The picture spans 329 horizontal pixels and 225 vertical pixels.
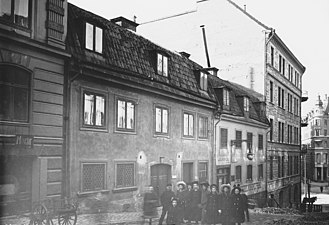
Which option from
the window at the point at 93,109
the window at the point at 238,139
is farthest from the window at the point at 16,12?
the window at the point at 238,139

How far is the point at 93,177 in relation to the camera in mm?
4516

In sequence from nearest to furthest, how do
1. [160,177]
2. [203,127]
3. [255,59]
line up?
1. [160,177]
2. [203,127]
3. [255,59]

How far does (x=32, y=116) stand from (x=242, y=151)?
4.72 m

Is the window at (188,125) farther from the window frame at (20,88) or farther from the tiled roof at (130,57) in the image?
the window frame at (20,88)

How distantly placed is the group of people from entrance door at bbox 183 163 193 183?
107mm

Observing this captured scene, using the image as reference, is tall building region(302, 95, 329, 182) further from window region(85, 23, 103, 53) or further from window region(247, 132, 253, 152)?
window region(85, 23, 103, 53)

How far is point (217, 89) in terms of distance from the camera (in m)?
7.62

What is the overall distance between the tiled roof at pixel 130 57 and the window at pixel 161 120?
1.04ft

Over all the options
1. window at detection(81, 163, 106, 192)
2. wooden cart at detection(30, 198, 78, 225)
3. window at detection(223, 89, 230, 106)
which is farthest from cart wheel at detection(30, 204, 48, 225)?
window at detection(223, 89, 230, 106)

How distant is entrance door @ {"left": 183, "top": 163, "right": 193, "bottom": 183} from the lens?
19.7 ft

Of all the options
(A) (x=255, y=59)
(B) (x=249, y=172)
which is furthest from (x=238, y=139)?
(A) (x=255, y=59)

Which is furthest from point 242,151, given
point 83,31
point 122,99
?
point 83,31

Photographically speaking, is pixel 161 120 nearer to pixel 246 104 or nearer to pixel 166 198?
pixel 166 198

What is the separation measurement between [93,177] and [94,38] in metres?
1.62
